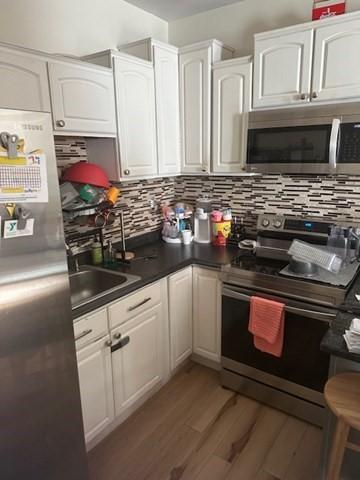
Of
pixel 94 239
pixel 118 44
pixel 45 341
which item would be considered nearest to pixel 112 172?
pixel 94 239

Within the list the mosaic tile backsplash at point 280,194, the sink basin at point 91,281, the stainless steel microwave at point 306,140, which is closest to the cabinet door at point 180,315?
the sink basin at point 91,281

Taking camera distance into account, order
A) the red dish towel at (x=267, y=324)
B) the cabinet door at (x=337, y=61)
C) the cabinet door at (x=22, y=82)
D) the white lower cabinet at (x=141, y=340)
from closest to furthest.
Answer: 1. the cabinet door at (x=22, y=82)
2. the white lower cabinet at (x=141, y=340)
3. the cabinet door at (x=337, y=61)
4. the red dish towel at (x=267, y=324)

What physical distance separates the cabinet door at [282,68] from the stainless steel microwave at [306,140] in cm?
8

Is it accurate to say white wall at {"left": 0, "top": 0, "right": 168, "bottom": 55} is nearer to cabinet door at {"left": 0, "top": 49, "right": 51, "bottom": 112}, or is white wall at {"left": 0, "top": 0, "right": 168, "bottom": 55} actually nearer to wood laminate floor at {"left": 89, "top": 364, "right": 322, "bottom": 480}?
cabinet door at {"left": 0, "top": 49, "right": 51, "bottom": 112}

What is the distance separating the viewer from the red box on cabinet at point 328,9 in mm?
1862

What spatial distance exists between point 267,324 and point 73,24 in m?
2.10

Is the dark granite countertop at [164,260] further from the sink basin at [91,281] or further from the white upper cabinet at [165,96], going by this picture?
the white upper cabinet at [165,96]

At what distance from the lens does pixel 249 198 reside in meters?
2.59

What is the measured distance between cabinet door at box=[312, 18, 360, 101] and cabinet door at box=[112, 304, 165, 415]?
5.23ft

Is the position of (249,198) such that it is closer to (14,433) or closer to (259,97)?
(259,97)

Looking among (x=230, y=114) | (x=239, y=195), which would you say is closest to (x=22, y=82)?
(x=230, y=114)

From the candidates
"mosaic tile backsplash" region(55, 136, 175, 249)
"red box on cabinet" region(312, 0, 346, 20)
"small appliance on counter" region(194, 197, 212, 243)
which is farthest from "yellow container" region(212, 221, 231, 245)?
"red box on cabinet" region(312, 0, 346, 20)

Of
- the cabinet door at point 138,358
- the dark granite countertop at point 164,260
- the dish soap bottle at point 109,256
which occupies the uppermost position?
the dish soap bottle at point 109,256

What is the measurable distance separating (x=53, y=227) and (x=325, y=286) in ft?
4.51
